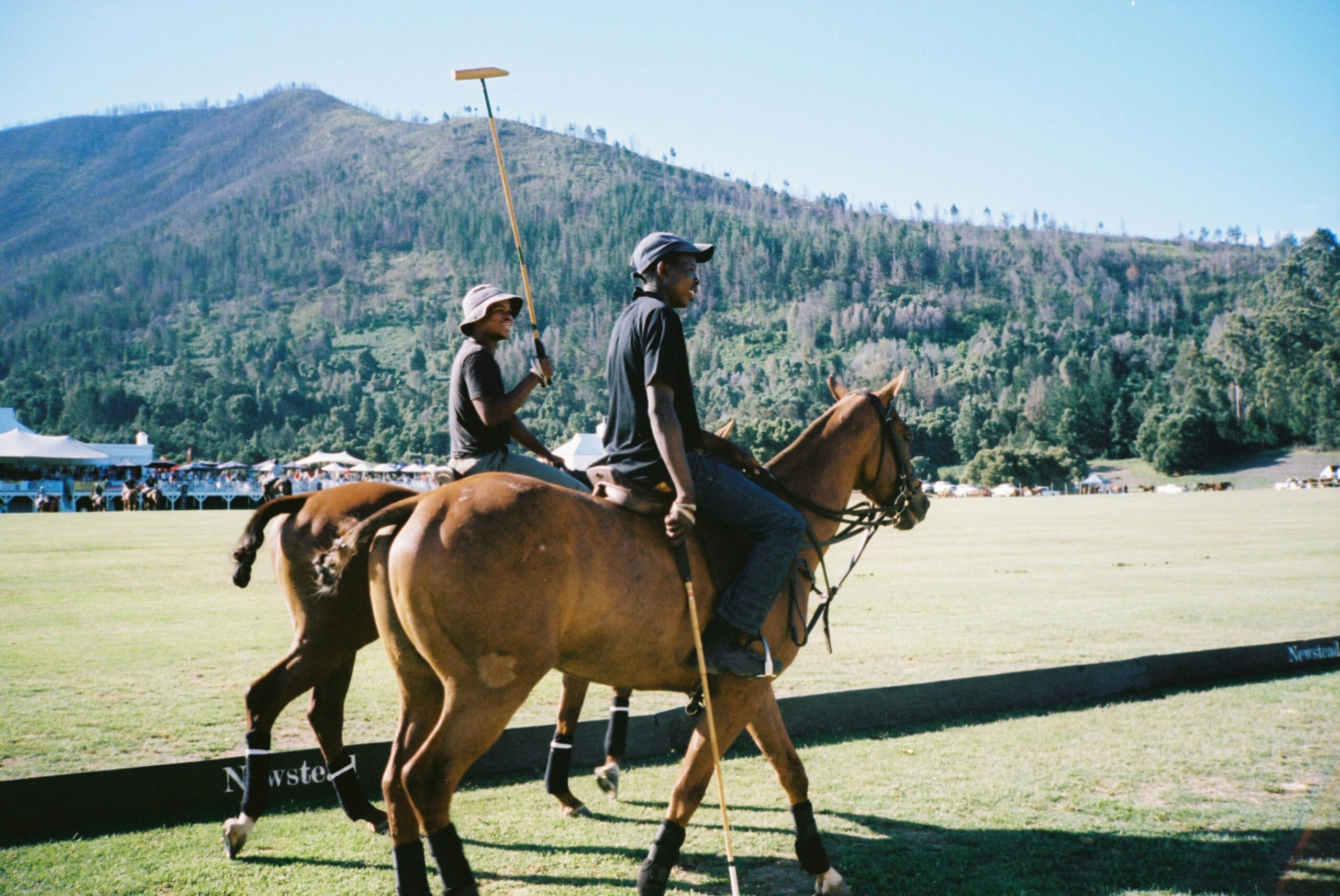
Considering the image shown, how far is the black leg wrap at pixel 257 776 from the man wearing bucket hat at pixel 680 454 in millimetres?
2844

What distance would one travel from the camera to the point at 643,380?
4.99 meters

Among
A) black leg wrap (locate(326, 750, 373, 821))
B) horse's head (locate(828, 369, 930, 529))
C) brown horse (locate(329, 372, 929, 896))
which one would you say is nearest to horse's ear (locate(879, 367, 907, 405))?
horse's head (locate(828, 369, 930, 529))

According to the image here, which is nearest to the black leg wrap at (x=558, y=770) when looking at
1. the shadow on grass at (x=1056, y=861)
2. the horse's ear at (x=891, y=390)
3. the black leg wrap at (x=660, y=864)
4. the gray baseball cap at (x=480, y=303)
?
the shadow on grass at (x=1056, y=861)

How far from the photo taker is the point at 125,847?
18.0 feet

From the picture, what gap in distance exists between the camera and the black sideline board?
575cm

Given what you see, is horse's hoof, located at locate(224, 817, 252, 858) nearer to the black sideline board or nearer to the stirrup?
the black sideline board

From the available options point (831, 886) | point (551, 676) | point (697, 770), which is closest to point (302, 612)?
point (697, 770)

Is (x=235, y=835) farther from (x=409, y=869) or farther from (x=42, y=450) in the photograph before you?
(x=42, y=450)

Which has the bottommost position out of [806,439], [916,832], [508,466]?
[916,832]

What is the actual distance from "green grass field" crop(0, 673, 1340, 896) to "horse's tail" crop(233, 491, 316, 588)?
162cm

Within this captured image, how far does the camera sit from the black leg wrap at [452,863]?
4.30 metres

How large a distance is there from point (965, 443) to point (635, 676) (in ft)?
425

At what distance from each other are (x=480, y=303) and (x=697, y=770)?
3364 millimetres

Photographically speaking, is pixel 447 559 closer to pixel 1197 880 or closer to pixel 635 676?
pixel 635 676
